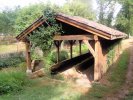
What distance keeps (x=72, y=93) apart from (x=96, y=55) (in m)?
3.21

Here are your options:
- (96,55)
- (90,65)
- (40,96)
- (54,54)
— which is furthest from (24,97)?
(54,54)

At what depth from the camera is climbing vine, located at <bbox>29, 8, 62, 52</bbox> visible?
1405cm

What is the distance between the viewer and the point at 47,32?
14.3 metres

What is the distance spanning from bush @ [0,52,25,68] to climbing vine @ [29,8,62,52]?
6051 millimetres

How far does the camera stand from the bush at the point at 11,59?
19.9 m

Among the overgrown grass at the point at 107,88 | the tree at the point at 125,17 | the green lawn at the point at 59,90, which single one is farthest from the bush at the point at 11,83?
the tree at the point at 125,17

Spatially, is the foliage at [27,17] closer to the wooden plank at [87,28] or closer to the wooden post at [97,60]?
the wooden plank at [87,28]

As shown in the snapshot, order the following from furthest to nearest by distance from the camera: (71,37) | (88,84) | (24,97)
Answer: (71,37), (88,84), (24,97)

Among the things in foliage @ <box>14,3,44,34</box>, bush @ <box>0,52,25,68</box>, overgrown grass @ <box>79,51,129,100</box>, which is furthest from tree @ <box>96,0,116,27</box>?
overgrown grass @ <box>79,51,129,100</box>

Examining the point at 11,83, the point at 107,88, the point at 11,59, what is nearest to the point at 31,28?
the point at 11,83

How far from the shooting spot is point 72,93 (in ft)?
36.8

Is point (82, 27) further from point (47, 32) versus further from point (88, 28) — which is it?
point (47, 32)

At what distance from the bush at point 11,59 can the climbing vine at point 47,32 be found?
19.9 ft

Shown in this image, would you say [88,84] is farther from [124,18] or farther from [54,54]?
[124,18]
